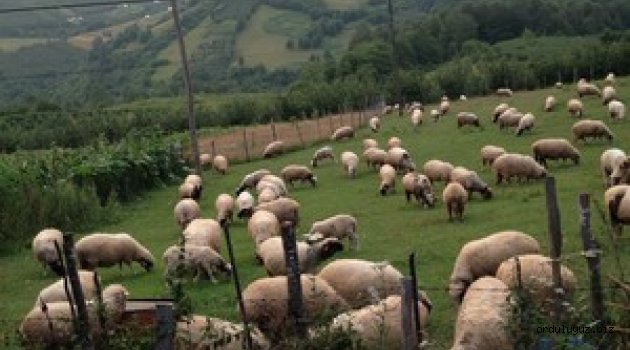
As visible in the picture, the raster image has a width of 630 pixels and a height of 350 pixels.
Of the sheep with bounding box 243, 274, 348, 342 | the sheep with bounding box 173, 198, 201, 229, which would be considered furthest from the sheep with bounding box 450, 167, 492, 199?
the sheep with bounding box 243, 274, 348, 342

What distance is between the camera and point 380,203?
83.1 ft

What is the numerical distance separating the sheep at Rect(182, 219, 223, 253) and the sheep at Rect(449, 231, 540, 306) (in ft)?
21.2

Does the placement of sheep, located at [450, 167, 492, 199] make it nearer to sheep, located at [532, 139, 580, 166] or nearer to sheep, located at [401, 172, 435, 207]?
sheep, located at [401, 172, 435, 207]

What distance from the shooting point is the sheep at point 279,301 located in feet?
40.3

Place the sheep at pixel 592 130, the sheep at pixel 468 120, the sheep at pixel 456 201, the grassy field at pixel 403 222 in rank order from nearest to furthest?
1. the grassy field at pixel 403 222
2. the sheep at pixel 456 201
3. the sheep at pixel 592 130
4. the sheep at pixel 468 120

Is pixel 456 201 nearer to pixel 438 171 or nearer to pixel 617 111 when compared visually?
pixel 438 171

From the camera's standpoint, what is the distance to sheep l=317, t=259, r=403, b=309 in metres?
13.6

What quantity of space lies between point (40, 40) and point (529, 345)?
520 feet

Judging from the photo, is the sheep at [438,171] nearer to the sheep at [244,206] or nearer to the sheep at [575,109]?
the sheep at [244,206]

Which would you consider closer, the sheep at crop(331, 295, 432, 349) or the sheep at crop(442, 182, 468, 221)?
the sheep at crop(331, 295, 432, 349)

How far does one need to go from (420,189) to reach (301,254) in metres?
8.03

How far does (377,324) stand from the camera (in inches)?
445

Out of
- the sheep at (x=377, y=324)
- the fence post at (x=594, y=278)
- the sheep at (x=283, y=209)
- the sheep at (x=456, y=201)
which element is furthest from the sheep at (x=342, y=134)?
the fence post at (x=594, y=278)

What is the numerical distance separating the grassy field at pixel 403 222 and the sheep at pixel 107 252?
39 centimetres
